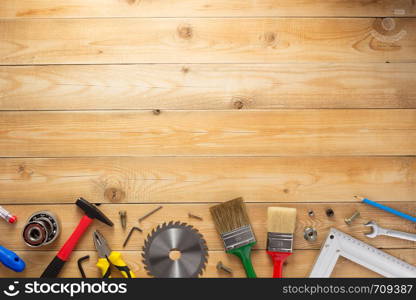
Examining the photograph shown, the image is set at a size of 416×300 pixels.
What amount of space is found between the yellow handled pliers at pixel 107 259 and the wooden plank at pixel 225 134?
0.29 metres

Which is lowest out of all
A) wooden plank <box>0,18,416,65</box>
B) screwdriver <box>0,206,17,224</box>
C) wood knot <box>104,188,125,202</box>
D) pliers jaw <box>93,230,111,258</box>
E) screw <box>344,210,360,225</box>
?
pliers jaw <box>93,230,111,258</box>

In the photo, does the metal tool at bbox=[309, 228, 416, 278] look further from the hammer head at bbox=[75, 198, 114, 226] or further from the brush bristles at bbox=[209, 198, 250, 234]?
the hammer head at bbox=[75, 198, 114, 226]

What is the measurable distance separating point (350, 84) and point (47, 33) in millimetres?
1053

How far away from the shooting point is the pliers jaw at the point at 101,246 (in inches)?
62.5

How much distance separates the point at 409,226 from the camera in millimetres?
1633

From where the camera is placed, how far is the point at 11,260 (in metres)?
1.56

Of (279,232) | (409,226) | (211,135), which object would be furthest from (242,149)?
(409,226)

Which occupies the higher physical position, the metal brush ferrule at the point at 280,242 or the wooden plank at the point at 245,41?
the wooden plank at the point at 245,41

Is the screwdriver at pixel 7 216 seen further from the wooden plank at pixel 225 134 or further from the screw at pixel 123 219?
the screw at pixel 123 219

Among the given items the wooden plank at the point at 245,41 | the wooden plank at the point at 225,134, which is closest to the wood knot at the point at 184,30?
the wooden plank at the point at 245,41

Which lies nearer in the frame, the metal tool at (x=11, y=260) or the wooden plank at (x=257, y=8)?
the metal tool at (x=11, y=260)

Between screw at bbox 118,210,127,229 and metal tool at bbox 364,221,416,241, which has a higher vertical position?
screw at bbox 118,210,127,229

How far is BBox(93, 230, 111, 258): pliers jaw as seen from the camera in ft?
5.21

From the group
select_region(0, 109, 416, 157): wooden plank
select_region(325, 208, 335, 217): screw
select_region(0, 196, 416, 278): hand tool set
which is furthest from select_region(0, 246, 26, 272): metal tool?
select_region(325, 208, 335, 217): screw
